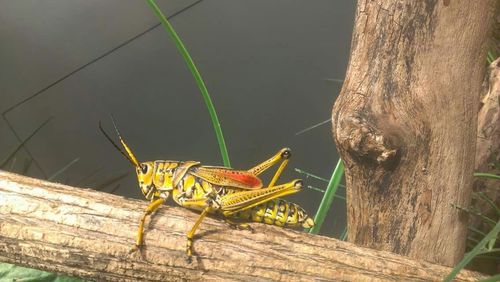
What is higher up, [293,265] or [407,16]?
[407,16]

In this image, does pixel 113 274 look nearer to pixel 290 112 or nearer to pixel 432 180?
pixel 432 180

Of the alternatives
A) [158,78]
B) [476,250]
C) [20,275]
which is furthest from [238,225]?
[158,78]

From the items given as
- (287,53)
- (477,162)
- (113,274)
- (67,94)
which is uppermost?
(287,53)

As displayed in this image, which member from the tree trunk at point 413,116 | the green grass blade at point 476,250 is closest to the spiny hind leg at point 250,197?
the tree trunk at point 413,116

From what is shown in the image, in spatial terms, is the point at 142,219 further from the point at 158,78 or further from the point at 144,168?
the point at 158,78

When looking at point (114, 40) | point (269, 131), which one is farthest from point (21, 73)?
point (269, 131)

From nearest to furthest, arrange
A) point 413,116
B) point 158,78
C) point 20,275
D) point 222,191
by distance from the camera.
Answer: point 413,116
point 222,191
point 20,275
point 158,78
